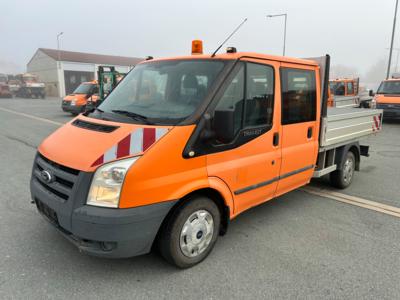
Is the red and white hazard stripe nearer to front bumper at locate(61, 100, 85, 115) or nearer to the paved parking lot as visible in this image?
the paved parking lot

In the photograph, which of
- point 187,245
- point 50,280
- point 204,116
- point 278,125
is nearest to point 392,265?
point 278,125

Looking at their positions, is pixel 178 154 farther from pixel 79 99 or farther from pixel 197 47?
pixel 79 99

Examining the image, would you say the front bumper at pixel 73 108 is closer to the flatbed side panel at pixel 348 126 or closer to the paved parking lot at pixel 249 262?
the paved parking lot at pixel 249 262

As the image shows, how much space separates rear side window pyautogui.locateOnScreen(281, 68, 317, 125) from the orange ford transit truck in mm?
13

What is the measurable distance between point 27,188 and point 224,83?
12.8 feet

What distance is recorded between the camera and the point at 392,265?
320 centimetres

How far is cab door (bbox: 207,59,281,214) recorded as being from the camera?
10.5 ft

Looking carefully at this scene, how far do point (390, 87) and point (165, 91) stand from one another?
51.0 feet

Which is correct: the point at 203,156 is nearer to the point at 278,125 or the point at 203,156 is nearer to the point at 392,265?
the point at 278,125

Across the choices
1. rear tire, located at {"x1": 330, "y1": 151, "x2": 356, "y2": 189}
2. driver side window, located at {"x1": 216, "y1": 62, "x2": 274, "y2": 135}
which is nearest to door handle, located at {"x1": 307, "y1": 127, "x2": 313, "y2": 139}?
driver side window, located at {"x1": 216, "y1": 62, "x2": 274, "y2": 135}

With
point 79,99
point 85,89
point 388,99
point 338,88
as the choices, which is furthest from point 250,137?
point 338,88

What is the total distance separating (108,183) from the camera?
2.60 meters

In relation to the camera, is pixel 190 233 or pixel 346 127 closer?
pixel 190 233

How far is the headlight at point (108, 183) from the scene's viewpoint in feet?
8.50
